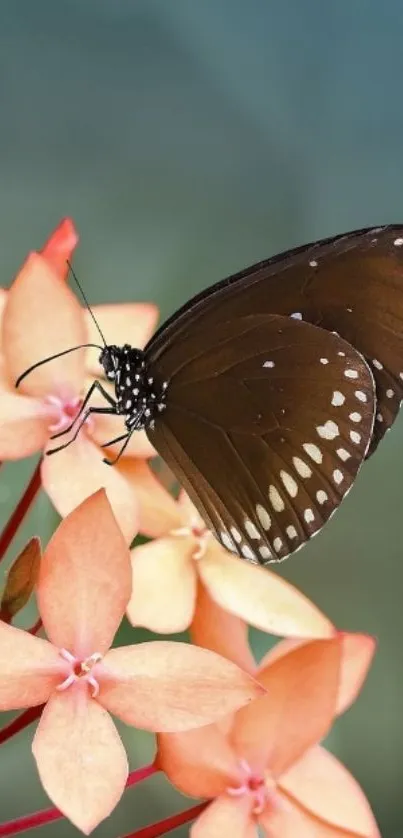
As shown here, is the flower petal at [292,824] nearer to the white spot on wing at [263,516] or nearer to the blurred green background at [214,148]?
the white spot on wing at [263,516]

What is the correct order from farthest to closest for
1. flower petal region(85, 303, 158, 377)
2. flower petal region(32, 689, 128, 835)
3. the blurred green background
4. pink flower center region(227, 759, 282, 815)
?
the blurred green background, flower petal region(85, 303, 158, 377), pink flower center region(227, 759, 282, 815), flower petal region(32, 689, 128, 835)

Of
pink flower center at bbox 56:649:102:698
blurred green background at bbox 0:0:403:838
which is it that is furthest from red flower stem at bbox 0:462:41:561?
blurred green background at bbox 0:0:403:838

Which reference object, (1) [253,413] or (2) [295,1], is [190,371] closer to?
(1) [253,413]

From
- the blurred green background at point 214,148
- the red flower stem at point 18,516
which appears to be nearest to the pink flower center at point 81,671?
the red flower stem at point 18,516

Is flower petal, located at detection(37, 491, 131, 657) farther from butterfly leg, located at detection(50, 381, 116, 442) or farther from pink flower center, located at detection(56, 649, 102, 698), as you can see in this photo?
butterfly leg, located at detection(50, 381, 116, 442)

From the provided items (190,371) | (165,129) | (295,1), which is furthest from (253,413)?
(295,1)

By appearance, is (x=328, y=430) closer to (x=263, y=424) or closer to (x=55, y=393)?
(x=263, y=424)

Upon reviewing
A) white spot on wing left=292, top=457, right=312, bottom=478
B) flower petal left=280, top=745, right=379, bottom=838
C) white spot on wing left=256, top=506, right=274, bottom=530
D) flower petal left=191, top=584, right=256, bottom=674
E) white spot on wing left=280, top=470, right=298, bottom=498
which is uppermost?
white spot on wing left=292, top=457, right=312, bottom=478

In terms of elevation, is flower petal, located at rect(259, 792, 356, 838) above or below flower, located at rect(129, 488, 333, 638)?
below
